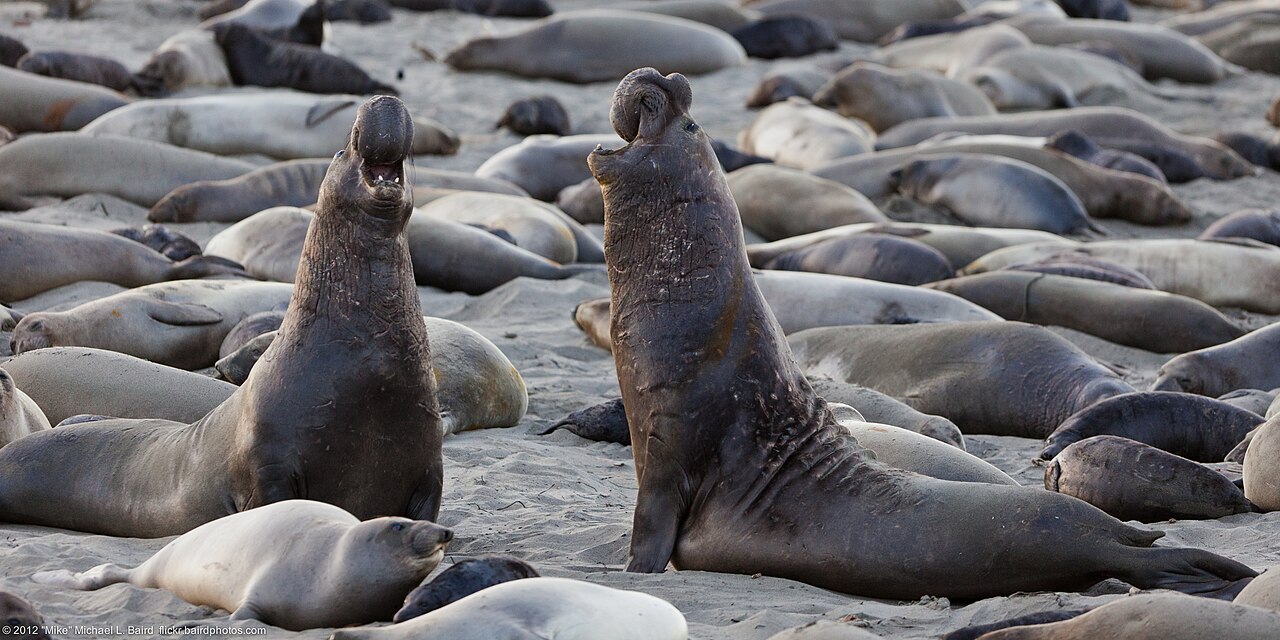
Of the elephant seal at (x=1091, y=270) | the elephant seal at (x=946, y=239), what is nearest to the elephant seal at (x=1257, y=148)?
the elephant seal at (x=946, y=239)

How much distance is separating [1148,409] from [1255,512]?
98cm

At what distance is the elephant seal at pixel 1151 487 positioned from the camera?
15.5 feet

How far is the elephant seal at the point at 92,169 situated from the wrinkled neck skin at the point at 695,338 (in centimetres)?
581

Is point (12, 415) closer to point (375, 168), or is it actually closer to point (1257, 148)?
point (375, 168)

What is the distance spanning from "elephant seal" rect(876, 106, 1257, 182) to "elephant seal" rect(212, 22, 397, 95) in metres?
4.46

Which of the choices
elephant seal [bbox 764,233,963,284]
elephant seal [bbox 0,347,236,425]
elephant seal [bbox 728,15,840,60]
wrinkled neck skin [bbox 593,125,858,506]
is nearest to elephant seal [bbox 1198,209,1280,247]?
elephant seal [bbox 764,233,963,284]

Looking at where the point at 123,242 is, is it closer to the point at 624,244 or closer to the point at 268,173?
the point at 268,173

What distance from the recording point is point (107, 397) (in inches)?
210

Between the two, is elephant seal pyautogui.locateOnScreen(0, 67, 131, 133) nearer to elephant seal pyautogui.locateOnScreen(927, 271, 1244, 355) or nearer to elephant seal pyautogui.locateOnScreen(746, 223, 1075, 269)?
elephant seal pyautogui.locateOnScreen(746, 223, 1075, 269)

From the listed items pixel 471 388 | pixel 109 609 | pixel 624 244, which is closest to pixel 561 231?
pixel 471 388

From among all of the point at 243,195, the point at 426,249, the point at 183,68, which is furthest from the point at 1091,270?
the point at 183,68

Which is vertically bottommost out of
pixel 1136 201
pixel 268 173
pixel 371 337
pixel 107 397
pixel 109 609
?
pixel 1136 201

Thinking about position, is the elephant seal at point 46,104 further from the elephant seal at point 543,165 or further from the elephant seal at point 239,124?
the elephant seal at point 543,165

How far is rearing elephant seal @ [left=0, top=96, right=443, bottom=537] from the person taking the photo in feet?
13.3
